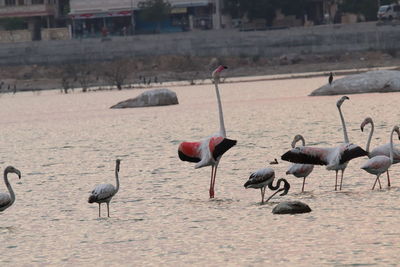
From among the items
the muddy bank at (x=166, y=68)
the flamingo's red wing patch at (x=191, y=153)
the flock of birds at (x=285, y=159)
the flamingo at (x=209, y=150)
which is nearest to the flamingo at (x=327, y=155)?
the flock of birds at (x=285, y=159)

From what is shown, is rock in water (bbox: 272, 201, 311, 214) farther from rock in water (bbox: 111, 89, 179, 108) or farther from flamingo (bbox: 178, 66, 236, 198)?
rock in water (bbox: 111, 89, 179, 108)

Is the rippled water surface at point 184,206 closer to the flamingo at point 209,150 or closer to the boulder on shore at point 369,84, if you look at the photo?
the flamingo at point 209,150

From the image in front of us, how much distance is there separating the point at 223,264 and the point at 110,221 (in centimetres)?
361

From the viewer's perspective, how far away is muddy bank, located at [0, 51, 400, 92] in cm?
7769

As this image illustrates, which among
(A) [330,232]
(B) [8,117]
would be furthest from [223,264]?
(B) [8,117]

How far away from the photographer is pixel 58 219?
54.3 ft

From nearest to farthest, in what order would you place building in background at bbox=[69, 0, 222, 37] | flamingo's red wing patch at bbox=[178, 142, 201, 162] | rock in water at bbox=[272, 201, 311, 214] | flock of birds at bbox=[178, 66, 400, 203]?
rock in water at bbox=[272, 201, 311, 214] → flock of birds at bbox=[178, 66, 400, 203] → flamingo's red wing patch at bbox=[178, 142, 201, 162] → building in background at bbox=[69, 0, 222, 37]

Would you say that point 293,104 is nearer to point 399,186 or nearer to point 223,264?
point 399,186

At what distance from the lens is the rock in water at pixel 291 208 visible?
15750 mm

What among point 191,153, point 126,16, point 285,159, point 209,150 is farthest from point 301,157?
point 126,16

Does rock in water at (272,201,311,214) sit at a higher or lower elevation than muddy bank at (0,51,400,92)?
higher

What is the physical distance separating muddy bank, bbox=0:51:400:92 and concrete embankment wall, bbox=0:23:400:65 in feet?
3.75

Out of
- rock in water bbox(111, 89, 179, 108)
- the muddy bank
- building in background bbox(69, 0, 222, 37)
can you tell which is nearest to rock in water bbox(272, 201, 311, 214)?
rock in water bbox(111, 89, 179, 108)

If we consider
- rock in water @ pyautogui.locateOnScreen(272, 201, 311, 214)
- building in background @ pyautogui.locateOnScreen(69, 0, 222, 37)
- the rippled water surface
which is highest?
building in background @ pyautogui.locateOnScreen(69, 0, 222, 37)
